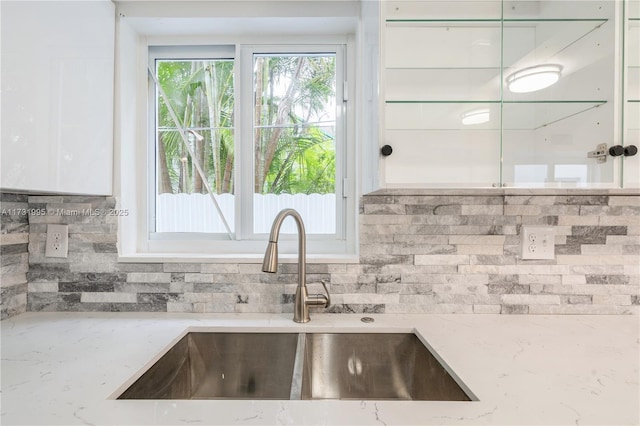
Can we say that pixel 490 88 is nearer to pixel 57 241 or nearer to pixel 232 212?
pixel 232 212

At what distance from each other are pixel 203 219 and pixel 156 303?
0.36 meters

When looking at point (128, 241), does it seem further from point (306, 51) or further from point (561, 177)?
point (561, 177)

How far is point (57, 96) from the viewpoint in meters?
0.89

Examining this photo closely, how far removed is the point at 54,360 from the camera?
0.80m

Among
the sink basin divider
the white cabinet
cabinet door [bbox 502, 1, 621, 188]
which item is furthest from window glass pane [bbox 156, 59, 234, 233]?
cabinet door [bbox 502, 1, 621, 188]

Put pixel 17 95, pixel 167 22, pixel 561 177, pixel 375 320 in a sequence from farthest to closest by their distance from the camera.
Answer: pixel 167 22, pixel 375 320, pixel 561 177, pixel 17 95

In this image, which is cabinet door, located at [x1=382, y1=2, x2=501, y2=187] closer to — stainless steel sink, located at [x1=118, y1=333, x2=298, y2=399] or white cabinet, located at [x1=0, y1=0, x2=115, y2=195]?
stainless steel sink, located at [x1=118, y1=333, x2=298, y2=399]

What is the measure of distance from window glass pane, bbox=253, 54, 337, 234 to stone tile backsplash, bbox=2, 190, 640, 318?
0.77 feet

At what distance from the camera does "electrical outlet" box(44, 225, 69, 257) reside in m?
1.17

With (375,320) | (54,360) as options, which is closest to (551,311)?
(375,320)

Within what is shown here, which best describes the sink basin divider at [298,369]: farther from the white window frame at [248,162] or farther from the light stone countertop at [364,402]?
the white window frame at [248,162]

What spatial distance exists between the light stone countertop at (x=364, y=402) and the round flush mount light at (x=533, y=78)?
0.73 metres

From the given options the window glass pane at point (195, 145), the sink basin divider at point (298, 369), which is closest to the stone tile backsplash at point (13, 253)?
the window glass pane at point (195, 145)

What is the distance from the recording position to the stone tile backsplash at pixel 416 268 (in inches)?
45.6
